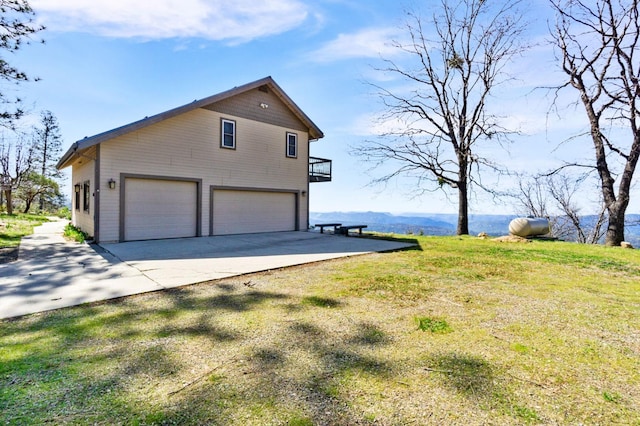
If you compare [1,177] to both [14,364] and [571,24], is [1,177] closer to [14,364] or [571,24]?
[14,364]

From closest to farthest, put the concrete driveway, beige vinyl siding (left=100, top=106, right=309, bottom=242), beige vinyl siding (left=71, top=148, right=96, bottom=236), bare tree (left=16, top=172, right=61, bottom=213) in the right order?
the concrete driveway, beige vinyl siding (left=100, top=106, right=309, bottom=242), beige vinyl siding (left=71, top=148, right=96, bottom=236), bare tree (left=16, top=172, right=61, bottom=213)

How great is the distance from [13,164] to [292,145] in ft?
69.1

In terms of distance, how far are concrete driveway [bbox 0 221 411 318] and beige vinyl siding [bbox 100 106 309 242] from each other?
6.71 feet

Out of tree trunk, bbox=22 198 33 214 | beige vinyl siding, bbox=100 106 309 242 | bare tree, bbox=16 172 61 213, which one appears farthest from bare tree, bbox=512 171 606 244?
tree trunk, bbox=22 198 33 214

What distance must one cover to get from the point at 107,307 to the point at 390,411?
3569mm

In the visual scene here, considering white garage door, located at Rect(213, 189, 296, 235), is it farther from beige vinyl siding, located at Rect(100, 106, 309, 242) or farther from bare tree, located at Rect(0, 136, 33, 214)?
bare tree, located at Rect(0, 136, 33, 214)

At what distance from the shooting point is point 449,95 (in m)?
15.7

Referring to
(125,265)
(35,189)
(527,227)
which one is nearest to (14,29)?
(125,265)

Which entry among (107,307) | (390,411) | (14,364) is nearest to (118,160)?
(107,307)

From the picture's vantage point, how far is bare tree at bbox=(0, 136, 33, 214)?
20234 mm

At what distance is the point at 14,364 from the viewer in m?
2.37

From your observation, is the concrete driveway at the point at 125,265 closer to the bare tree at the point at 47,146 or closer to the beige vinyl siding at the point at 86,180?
the beige vinyl siding at the point at 86,180

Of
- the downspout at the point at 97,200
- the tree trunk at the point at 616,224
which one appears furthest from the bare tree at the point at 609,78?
the downspout at the point at 97,200

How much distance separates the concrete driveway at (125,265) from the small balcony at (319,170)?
6.24 m
